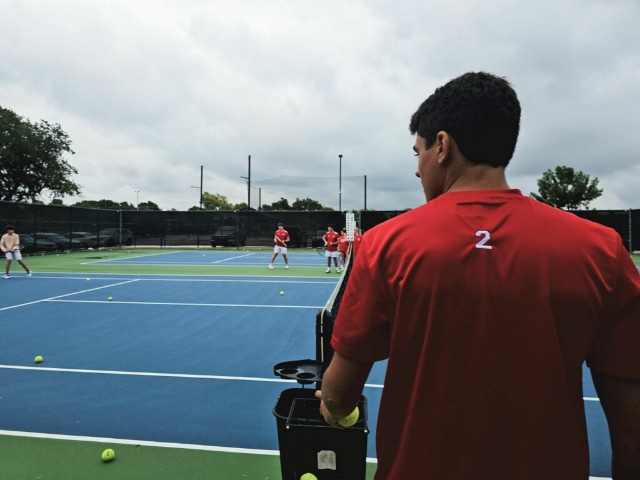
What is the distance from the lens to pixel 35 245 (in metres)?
23.7

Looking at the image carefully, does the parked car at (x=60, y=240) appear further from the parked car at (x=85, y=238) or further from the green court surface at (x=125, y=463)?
the green court surface at (x=125, y=463)

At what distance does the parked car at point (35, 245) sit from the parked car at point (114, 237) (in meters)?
3.95

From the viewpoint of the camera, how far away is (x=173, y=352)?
6.29 m

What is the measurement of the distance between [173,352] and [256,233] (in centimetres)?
2454

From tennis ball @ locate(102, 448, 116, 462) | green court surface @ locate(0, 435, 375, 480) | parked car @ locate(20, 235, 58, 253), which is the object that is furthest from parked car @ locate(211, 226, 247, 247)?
tennis ball @ locate(102, 448, 116, 462)

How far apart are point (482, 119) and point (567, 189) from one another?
46243 millimetres

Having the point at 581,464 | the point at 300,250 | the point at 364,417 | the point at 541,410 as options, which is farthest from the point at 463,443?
the point at 300,250

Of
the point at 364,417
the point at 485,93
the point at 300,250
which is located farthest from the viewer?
the point at 300,250

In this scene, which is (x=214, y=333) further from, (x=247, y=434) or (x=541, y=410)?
(x=541, y=410)

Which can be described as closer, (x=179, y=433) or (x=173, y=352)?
(x=179, y=433)

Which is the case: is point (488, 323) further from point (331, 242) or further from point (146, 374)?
point (331, 242)

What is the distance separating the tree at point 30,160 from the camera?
3609 cm

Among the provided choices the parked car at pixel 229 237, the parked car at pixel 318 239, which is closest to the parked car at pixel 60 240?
the parked car at pixel 229 237

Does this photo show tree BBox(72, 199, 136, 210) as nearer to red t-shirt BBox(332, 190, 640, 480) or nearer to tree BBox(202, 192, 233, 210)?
tree BBox(202, 192, 233, 210)
